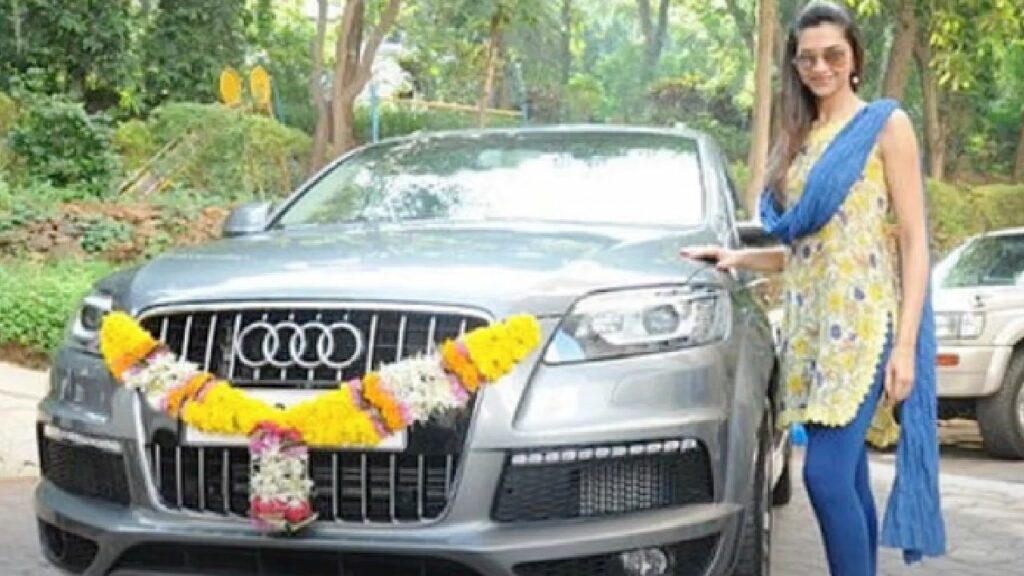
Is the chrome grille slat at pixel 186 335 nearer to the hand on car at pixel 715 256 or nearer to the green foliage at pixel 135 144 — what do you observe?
the hand on car at pixel 715 256

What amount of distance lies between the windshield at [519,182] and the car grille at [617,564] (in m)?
1.31

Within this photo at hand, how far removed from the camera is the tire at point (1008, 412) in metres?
8.83

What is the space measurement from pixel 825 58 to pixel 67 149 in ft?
38.4

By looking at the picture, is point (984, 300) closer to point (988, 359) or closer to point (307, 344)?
point (988, 359)

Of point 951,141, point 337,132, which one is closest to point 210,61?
point 337,132

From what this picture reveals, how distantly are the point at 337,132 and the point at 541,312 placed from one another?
14409mm

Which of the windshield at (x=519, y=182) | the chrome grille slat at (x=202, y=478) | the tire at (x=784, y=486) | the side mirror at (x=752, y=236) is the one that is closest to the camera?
the chrome grille slat at (x=202, y=478)

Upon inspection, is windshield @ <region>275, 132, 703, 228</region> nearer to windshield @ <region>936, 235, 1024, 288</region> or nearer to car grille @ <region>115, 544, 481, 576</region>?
car grille @ <region>115, 544, 481, 576</region>

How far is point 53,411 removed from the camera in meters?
4.03

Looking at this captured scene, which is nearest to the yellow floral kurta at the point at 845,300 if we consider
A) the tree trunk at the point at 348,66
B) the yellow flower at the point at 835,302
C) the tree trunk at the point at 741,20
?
the yellow flower at the point at 835,302

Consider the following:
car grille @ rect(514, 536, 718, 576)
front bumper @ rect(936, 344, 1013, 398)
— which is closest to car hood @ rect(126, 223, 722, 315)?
car grille @ rect(514, 536, 718, 576)

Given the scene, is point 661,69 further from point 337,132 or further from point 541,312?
point 541,312

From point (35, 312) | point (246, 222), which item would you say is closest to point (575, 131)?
point (246, 222)

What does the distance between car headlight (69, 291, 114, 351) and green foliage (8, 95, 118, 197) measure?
10.3 meters
